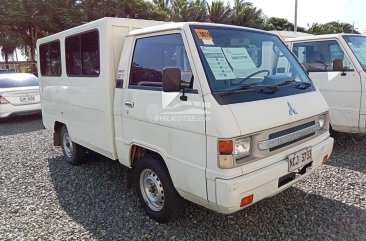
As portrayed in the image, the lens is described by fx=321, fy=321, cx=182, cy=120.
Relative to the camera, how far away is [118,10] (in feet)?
77.6

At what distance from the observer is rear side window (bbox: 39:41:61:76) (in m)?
5.04

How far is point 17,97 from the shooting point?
8.83 m

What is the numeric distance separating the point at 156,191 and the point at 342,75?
12.1 ft

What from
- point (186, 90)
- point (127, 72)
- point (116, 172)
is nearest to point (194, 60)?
point (186, 90)

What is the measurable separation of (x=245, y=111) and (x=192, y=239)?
4.32 feet

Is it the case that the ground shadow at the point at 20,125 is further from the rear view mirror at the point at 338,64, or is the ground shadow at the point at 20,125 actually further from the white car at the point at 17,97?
the rear view mirror at the point at 338,64

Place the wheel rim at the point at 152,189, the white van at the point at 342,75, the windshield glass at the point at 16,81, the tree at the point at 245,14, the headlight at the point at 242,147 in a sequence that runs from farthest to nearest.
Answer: the tree at the point at 245,14, the windshield glass at the point at 16,81, the white van at the point at 342,75, the wheel rim at the point at 152,189, the headlight at the point at 242,147

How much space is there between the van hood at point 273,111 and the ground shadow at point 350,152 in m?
1.81

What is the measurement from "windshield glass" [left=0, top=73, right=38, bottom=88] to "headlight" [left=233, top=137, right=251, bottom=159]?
855 centimetres

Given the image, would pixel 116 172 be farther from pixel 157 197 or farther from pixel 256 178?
pixel 256 178

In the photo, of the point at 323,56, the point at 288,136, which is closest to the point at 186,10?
the point at 323,56

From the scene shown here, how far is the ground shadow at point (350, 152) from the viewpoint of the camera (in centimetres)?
472

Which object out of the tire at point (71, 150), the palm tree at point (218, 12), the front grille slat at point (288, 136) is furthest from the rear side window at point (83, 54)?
the palm tree at point (218, 12)

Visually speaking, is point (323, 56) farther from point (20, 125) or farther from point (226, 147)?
point (20, 125)
